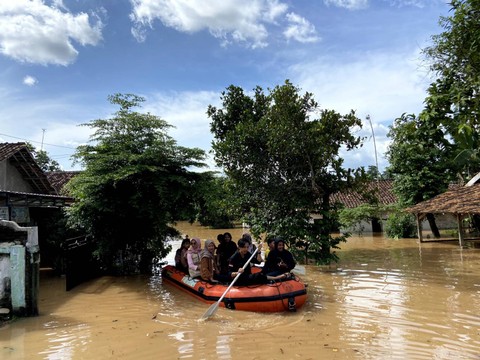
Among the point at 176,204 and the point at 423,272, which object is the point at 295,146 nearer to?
the point at 176,204

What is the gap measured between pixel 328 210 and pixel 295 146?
9.69ft

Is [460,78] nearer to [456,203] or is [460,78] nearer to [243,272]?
[243,272]

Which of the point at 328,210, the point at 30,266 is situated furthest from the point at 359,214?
the point at 30,266

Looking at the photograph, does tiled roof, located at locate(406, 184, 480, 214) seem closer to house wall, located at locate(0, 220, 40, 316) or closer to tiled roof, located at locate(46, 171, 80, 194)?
house wall, located at locate(0, 220, 40, 316)

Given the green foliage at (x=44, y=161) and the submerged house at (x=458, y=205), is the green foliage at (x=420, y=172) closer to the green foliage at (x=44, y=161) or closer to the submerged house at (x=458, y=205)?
the submerged house at (x=458, y=205)

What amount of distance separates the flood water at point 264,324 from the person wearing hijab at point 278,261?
971 millimetres

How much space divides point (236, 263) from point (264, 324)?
6.22ft

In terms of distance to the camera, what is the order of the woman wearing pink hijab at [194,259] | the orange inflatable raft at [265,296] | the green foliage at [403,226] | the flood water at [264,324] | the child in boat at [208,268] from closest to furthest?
the flood water at [264,324] → the orange inflatable raft at [265,296] → the child in boat at [208,268] → the woman wearing pink hijab at [194,259] → the green foliage at [403,226]

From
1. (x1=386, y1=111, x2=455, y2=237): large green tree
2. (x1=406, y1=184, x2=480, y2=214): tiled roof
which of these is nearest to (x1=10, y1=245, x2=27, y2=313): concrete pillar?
(x1=406, y1=184, x2=480, y2=214): tiled roof

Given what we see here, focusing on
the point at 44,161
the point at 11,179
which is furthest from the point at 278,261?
the point at 44,161

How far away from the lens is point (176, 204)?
40.1ft

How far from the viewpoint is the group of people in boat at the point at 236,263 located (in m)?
8.65

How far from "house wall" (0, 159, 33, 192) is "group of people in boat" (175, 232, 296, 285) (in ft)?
27.8

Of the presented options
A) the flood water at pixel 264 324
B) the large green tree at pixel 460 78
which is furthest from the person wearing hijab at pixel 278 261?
the large green tree at pixel 460 78
